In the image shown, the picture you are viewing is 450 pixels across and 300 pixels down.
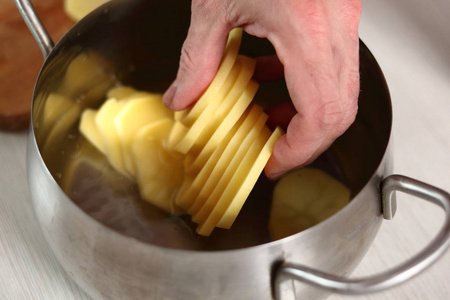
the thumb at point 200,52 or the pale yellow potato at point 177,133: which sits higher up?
the thumb at point 200,52

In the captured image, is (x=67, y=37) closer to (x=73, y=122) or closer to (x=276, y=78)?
(x=73, y=122)

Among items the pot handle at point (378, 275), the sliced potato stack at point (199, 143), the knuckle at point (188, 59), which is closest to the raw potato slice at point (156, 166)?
the sliced potato stack at point (199, 143)

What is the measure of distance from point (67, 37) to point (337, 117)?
29 cm

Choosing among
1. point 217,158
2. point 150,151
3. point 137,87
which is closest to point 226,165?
point 217,158

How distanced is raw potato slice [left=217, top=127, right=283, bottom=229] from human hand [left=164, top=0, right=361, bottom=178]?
10 mm

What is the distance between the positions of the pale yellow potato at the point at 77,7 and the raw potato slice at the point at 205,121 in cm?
24

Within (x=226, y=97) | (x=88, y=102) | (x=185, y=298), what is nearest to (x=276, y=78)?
(x=226, y=97)

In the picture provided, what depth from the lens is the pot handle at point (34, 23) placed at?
1.88 ft

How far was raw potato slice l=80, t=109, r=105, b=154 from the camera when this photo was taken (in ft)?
2.29

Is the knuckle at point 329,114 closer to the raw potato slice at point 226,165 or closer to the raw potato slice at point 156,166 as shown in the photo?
the raw potato slice at point 226,165

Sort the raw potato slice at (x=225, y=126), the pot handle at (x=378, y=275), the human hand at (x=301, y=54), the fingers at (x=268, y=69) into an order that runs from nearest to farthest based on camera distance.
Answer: the pot handle at (x=378, y=275) → the human hand at (x=301, y=54) → the raw potato slice at (x=225, y=126) → the fingers at (x=268, y=69)

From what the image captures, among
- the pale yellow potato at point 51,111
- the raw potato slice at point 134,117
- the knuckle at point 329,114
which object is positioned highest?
the knuckle at point 329,114

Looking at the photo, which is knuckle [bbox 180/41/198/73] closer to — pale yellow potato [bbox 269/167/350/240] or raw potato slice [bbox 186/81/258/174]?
raw potato slice [bbox 186/81/258/174]

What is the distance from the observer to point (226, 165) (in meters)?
0.59
